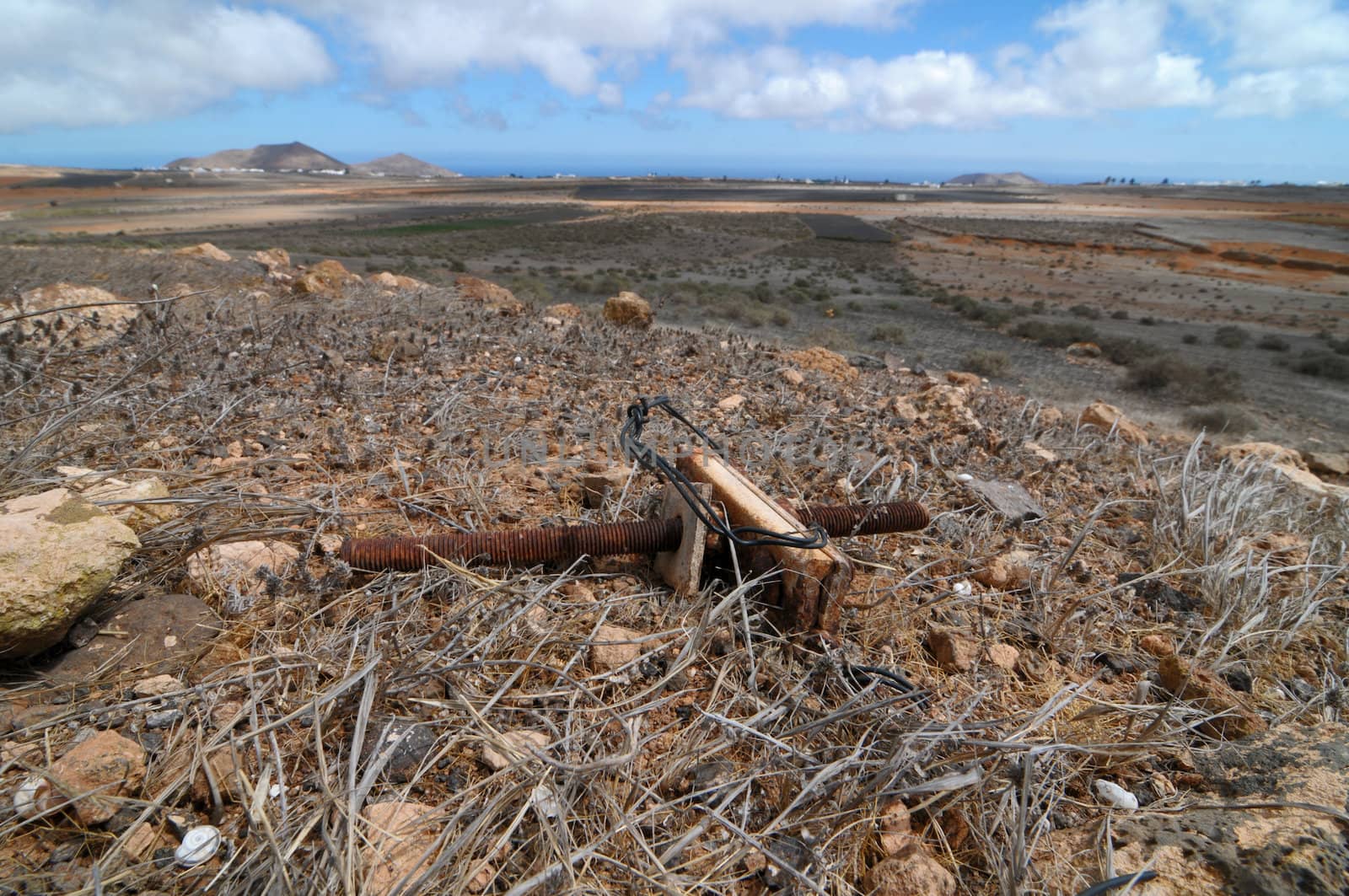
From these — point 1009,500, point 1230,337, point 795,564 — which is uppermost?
point 795,564

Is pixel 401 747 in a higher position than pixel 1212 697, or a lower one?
higher

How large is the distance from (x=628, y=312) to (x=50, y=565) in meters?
6.71

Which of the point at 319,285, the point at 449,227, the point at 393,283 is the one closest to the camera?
the point at 319,285

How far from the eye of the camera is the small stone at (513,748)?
1.58m

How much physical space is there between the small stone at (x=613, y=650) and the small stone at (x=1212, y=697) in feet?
5.58

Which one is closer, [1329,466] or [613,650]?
[613,650]

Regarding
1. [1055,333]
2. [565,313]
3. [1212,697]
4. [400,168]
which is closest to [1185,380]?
[1055,333]

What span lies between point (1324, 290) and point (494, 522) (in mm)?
38561

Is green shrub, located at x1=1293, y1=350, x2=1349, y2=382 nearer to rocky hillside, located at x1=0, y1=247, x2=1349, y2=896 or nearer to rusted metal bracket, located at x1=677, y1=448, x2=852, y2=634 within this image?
rocky hillside, located at x1=0, y1=247, x2=1349, y2=896

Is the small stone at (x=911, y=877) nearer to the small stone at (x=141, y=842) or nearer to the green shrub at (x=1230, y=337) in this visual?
the small stone at (x=141, y=842)

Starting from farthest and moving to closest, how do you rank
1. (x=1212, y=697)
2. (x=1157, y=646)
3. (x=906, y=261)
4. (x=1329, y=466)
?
(x=906, y=261) → (x=1329, y=466) → (x=1157, y=646) → (x=1212, y=697)

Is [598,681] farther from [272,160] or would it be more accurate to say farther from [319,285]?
[272,160]

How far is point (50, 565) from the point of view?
1566mm

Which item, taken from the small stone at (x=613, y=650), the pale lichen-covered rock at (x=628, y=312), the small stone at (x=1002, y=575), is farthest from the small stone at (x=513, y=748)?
the pale lichen-covered rock at (x=628, y=312)
